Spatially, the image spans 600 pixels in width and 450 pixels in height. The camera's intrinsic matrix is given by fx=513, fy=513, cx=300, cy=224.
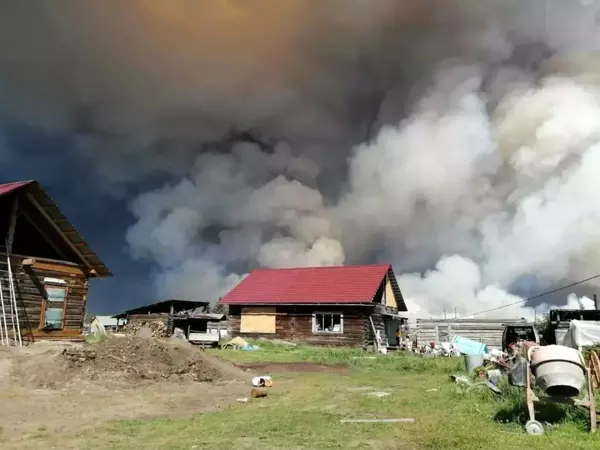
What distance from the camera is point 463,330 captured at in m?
36.7

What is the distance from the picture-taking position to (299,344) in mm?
37094

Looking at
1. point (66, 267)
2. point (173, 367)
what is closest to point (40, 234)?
point (66, 267)

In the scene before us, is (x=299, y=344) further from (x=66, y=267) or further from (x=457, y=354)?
(x=66, y=267)

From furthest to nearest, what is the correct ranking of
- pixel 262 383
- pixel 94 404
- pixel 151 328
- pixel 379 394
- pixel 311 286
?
pixel 151 328 → pixel 311 286 → pixel 262 383 → pixel 379 394 → pixel 94 404

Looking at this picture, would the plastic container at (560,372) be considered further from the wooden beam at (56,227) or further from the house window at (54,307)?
the wooden beam at (56,227)

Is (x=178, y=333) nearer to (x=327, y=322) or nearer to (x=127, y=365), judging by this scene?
(x=327, y=322)

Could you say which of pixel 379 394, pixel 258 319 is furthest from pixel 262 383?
pixel 258 319

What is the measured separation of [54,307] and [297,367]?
428 inches

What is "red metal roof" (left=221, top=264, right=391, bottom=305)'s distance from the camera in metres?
37.9

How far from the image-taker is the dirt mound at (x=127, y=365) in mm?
15062

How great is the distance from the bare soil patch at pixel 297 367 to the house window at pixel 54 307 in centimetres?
803

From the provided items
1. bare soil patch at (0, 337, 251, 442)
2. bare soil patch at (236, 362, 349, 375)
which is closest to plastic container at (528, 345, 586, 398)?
bare soil patch at (0, 337, 251, 442)

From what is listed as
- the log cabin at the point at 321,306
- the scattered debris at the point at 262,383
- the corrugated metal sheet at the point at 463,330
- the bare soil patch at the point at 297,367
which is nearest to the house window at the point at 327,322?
the log cabin at the point at 321,306

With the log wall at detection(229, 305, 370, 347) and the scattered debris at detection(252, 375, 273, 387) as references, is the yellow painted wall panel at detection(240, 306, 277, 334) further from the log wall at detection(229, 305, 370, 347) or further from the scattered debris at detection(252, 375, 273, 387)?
the scattered debris at detection(252, 375, 273, 387)
